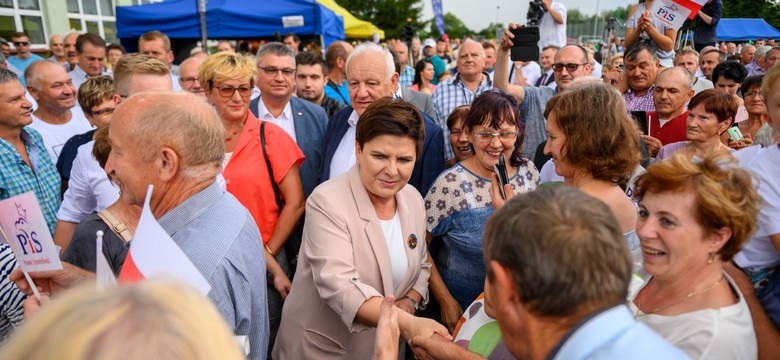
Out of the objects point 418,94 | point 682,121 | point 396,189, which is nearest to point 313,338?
point 396,189

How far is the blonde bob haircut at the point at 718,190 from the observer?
1.64 metres

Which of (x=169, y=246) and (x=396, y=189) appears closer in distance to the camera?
(x=169, y=246)

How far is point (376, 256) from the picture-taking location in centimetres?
228

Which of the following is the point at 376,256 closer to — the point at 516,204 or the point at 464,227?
the point at 464,227

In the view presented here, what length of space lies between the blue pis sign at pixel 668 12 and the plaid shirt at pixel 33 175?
5.64m

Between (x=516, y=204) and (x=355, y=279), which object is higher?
(x=516, y=204)

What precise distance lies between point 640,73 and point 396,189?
334 cm

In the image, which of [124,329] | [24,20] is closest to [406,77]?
[124,329]

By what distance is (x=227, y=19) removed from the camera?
442 inches

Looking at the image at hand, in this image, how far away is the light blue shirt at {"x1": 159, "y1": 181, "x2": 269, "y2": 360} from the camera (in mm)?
1683

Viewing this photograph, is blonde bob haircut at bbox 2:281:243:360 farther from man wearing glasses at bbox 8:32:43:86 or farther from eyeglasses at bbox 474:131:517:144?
man wearing glasses at bbox 8:32:43:86

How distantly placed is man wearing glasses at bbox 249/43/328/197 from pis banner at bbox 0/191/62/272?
7.15ft

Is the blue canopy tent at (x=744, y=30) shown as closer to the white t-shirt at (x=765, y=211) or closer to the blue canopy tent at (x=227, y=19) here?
the blue canopy tent at (x=227, y=19)

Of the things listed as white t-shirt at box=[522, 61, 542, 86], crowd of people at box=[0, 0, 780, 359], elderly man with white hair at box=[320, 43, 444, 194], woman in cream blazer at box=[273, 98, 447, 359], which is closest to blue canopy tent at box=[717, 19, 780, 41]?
white t-shirt at box=[522, 61, 542, 86]
